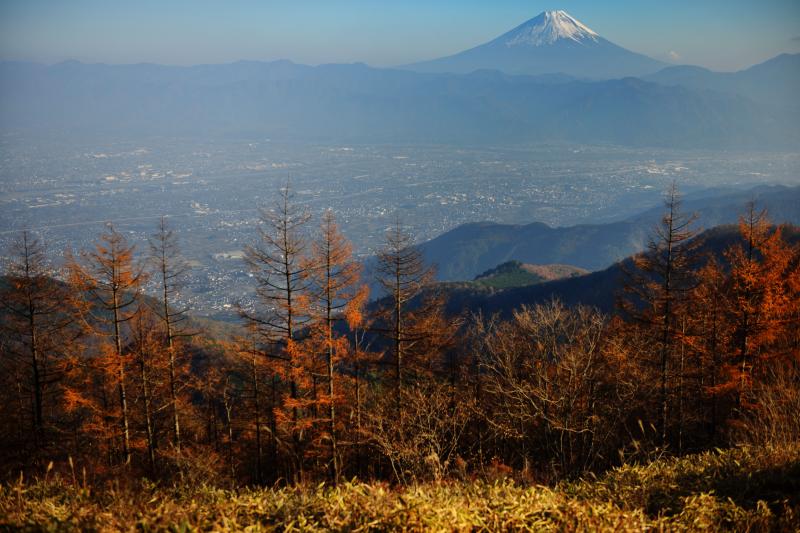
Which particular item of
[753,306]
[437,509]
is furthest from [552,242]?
[437,509]

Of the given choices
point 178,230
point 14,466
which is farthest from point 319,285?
point 178,230

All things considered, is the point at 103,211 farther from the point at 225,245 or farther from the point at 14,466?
the point at 14,466

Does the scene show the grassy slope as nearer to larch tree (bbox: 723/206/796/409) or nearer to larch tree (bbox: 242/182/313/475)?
larch tree (bbox: 242/182/313/475)

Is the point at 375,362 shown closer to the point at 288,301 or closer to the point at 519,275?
the point at 288,301

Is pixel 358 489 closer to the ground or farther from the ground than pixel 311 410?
farther from the ground

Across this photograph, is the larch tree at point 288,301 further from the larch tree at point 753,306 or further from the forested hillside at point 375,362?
the larch tree at point 753,306

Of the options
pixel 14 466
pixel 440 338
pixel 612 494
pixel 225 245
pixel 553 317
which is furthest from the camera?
pixel 225 245

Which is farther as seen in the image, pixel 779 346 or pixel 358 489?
pixel 779 346

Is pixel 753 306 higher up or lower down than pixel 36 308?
lower down

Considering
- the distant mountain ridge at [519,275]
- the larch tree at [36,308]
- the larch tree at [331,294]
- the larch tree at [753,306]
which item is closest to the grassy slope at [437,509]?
the larch tree at [331,294]
